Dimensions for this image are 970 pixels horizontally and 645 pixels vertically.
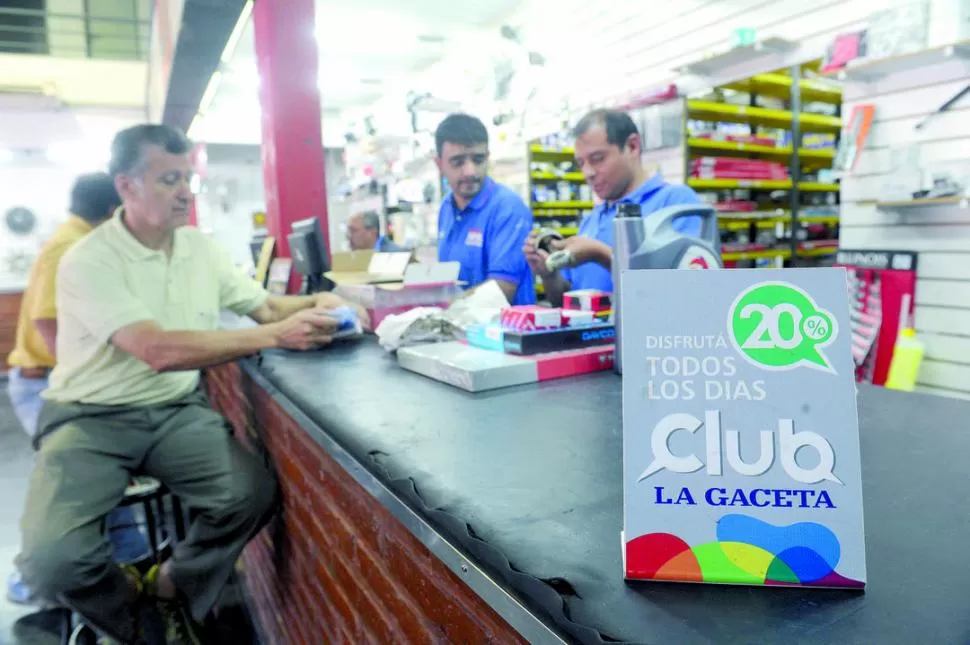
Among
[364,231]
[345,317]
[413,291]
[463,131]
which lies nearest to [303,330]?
[345,317]

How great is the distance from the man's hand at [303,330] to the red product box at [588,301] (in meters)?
0.78

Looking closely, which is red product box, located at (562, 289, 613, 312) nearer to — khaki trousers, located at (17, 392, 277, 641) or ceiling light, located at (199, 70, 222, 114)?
khaki trousers, located at (17, 392, 277, 641)

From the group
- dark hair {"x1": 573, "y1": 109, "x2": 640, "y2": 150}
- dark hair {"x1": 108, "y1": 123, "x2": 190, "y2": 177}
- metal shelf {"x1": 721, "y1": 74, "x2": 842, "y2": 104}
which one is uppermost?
metal shelf {"x1": 721, "y1": 74, "x2": 842, "y2": 104}

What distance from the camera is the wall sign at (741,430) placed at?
2.06 ft

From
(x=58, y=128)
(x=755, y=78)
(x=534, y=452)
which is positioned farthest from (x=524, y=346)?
(x=58, y=128)

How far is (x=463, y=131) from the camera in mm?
3131

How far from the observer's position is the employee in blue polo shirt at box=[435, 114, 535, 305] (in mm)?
3143

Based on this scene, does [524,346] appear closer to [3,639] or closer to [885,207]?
[3,639]

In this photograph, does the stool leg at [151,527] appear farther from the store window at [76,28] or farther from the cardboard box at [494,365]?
the store window at [76,28]

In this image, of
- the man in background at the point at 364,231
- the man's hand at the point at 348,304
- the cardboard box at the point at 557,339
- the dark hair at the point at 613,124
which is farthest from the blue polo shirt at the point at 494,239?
the man in background at the point at 364,231

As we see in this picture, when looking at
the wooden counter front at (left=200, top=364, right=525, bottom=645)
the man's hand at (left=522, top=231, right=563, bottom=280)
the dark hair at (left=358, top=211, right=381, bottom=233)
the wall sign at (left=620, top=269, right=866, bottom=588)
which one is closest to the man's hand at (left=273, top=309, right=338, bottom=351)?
the wooden counter front at (left=200, top=364, right=525, bottom=645)

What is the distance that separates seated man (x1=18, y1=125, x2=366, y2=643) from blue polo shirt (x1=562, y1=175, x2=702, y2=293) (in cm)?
109

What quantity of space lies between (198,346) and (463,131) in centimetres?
164

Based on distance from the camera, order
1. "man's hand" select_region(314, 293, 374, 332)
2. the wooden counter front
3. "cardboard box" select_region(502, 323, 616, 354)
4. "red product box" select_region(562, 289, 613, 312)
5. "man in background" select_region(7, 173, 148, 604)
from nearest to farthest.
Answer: the wooden counter front
"cardboard box" select_region(502, 323, 616, 354)
"red product box" select_region(562, 289, 613, 312)
"man's hand" select_region(314, 293, 374, 332)
"man in background" select_region(7, 173, 148, 604)
